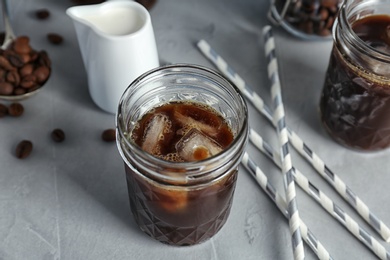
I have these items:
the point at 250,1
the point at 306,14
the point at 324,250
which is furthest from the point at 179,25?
the point at 324,250

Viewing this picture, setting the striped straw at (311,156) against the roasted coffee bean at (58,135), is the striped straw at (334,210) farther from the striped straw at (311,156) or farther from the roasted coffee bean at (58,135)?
the roasted coffee bean at (58,135)

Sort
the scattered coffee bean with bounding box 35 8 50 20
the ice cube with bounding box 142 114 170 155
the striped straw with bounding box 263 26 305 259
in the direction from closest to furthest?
1. the ice cube with bounding box 142 114 170 155
2. the striped straw with bounding box 263 26 305 259
3. the scattered coffee bean with bounding box 35 8 50 20

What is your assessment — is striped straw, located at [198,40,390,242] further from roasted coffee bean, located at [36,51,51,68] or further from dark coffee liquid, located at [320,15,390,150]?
roasted coffee bean, located at [36,51,51,68]

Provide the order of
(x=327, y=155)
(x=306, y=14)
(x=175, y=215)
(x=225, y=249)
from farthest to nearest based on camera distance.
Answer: (x=306, y=14)
(x=327, y=155)
(x=225, y=249)
(x=175, y=215)

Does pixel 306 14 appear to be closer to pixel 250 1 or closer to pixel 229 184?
pixel 250 1

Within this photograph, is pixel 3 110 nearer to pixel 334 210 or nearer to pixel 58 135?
pixel 58 135

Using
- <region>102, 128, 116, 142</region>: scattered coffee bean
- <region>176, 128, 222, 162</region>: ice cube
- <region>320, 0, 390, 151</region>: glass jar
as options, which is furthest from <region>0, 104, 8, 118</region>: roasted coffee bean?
<region>320, 0, 390, 151</region>: glass jar

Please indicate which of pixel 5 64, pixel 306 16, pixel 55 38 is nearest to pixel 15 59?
pixel 5 64
